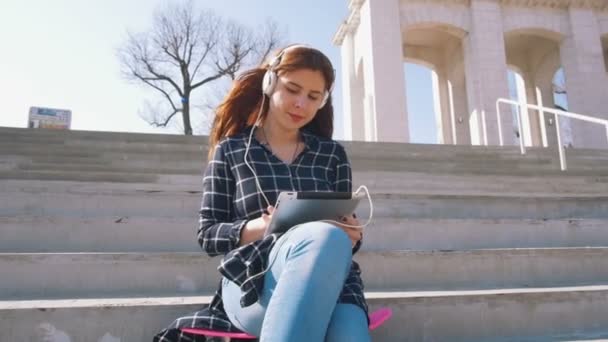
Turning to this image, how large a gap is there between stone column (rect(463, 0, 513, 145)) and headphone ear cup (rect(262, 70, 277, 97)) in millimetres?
11366

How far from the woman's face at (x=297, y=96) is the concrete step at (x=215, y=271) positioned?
795 millimetres

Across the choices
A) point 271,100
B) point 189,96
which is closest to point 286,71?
point 271,100

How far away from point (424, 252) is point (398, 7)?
454 inches

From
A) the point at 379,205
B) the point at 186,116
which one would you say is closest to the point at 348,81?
the point at 186,116

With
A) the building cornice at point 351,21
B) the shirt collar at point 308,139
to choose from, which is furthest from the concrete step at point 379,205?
the building cornice at point 351,21

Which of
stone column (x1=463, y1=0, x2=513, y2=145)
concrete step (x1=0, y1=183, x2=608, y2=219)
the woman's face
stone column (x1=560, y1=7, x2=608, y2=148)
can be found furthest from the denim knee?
stone column (x1=560, y1=7, x2=608, y2=148)

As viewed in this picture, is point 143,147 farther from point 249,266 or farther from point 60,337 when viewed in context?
point 249,266

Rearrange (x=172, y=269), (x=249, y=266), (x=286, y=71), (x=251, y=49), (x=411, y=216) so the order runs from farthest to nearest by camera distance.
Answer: (x=251, y=49)
(x=411, y=216)
(x=172, y=269)
(x=286, y=71)
(x=249, y=266)

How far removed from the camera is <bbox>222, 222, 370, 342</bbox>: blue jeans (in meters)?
0.96

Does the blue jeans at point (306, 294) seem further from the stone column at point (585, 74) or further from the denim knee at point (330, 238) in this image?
the stone column at point (585, 74)

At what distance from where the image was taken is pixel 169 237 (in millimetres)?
2107

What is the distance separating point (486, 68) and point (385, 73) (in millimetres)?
3010

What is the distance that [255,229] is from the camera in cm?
125

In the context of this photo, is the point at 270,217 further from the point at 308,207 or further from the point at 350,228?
the point at 350,228
